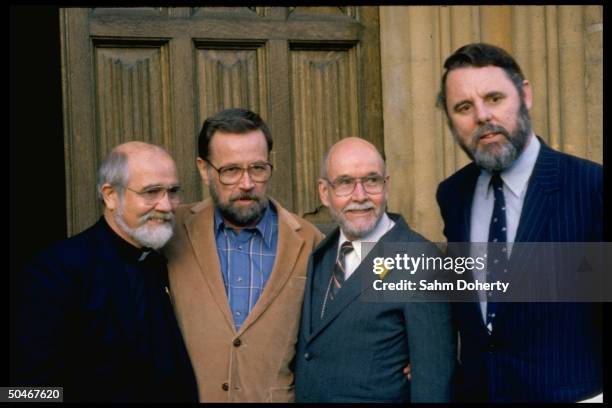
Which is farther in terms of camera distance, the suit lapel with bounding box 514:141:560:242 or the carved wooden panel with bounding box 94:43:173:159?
the carved wooden panel with bounding box 94:43:173:159

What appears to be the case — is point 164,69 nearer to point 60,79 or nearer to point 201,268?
point 60,79

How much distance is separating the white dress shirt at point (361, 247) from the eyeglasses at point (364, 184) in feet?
0.41

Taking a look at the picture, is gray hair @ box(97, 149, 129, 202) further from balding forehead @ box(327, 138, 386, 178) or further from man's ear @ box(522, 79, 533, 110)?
man's ear @ box(522, 79, 533, 110)

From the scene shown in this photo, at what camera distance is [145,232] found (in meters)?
3.41

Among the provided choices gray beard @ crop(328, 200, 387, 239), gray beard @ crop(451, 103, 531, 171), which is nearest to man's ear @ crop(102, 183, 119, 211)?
gray beard @ crop(328, 200, 387, 239)

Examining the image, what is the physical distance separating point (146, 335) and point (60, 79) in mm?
1376

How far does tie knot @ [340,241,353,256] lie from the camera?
3480 mm

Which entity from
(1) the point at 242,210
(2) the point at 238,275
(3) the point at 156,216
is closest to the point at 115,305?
(3) the point at 156,216

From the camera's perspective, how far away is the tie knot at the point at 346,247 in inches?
137

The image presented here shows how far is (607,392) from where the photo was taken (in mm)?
3547

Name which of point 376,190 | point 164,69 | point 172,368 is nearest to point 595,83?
point 376,190

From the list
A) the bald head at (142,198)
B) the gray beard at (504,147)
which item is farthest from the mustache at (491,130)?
the bald head at (142,198)

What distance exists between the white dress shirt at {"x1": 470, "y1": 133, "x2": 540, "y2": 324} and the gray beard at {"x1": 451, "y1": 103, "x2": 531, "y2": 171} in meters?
0.03

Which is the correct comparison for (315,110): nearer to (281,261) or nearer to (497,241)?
(281,261)
